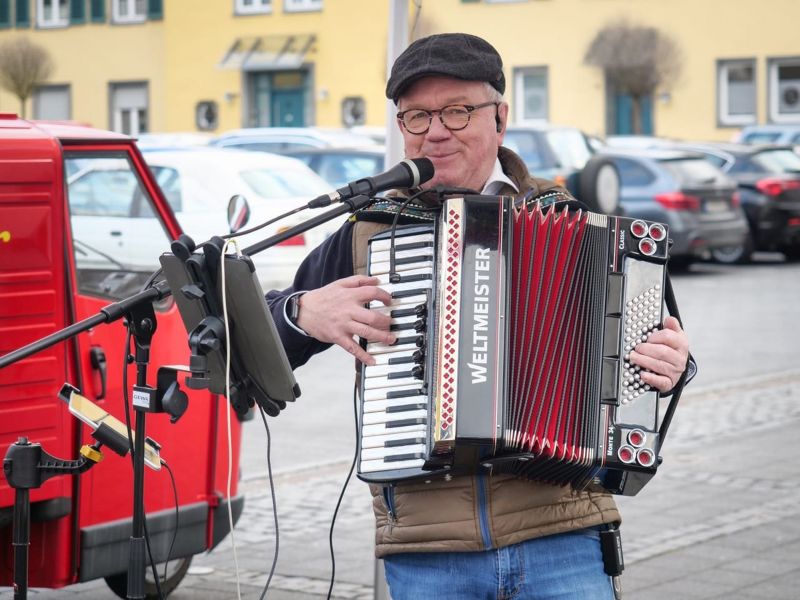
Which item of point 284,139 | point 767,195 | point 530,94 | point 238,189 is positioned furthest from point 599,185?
point 530,94

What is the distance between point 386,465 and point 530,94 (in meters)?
Answer: 37.3

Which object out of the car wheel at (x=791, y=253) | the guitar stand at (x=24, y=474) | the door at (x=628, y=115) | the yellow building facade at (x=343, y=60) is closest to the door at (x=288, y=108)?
the yellow building facade at (x=343, y=60)

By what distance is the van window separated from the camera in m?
5.55

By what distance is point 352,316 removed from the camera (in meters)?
3.28

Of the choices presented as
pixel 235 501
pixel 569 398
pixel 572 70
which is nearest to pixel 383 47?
pixel 572 70

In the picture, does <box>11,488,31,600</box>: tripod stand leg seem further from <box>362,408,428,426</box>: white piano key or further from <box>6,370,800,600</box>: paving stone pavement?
<box>6,370,800,600</box>: paving stone pavement

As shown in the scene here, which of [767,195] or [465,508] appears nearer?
[465,508]

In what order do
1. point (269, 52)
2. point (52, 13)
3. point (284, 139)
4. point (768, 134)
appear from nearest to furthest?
1. point (284, 139)
2. point (768, 134)
3. point (269, 52)
4. point (52, 13)

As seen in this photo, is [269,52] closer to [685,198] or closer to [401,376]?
[685,198]

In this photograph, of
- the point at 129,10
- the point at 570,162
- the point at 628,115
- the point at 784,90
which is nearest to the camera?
the point at 570,162

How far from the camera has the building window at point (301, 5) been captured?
4172 centimetres

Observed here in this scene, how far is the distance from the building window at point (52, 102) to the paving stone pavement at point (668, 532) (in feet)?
126

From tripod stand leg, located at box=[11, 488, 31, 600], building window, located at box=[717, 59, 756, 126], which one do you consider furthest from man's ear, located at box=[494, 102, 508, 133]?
building window, located at box=[717, 59, 756, 126]

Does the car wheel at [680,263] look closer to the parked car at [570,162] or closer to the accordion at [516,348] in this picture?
the parked car at [570,162]
